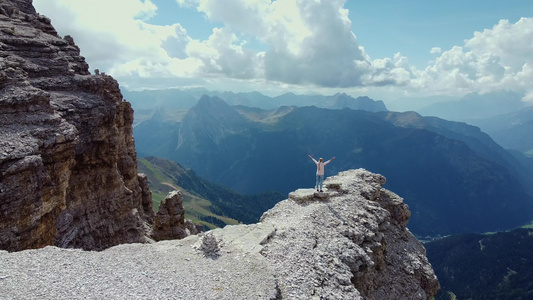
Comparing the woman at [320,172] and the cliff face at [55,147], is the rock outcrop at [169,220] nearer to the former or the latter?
the cliff face at [55,147]

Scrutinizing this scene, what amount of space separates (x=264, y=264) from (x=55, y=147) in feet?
91.0

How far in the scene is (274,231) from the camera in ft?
99.4

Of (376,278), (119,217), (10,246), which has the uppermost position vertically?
(10,246)

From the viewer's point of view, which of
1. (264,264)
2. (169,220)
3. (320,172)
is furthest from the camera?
(169,220)

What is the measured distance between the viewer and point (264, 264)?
24.8 metres

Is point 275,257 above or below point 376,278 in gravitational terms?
above

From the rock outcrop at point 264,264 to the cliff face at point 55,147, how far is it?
10.4 metres

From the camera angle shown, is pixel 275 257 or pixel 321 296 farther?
pixel 275 257

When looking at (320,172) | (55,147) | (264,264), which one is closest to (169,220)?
(55,147)

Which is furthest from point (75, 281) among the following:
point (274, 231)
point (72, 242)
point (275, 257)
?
point (72, 242)

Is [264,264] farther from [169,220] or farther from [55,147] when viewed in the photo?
[169,220]

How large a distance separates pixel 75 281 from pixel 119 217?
129 ft

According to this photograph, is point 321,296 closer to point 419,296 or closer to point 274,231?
point 274,231

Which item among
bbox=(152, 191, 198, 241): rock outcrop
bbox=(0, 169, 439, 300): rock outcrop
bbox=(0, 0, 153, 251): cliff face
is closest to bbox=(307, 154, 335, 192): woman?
bbox=(0, 169, 439, 300): rock outcrop
